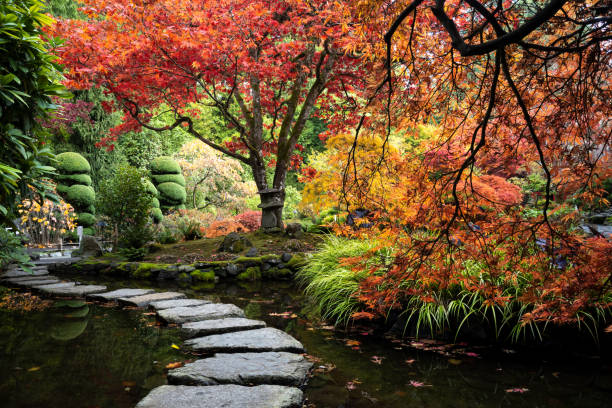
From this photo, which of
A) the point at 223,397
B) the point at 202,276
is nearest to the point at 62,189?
the point at 202,276

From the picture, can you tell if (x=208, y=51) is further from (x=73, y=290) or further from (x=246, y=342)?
(x=246, y=342)

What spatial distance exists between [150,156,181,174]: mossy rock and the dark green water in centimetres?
1139

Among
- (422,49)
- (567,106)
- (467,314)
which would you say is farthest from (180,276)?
(567,106)

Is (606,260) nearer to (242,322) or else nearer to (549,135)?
(549,135)

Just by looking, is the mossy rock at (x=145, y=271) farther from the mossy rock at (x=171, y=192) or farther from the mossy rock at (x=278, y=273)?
the mossy rock at (x=171, y=192)

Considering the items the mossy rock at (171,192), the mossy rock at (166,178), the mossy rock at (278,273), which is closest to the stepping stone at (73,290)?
the mossy rock at (278,273)

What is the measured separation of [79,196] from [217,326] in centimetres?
1116

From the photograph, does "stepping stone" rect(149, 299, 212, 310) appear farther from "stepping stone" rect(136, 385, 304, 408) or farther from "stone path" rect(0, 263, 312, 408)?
"stepping stone" rect(136, 385, 304, 408)

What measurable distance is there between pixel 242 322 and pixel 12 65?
2352 mm

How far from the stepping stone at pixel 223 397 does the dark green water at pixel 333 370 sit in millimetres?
201

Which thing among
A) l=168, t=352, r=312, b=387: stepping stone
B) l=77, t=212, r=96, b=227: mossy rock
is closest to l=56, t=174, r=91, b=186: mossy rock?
l=77, t=212, r=96, b=227: mossy rock

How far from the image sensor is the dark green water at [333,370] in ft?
7.07

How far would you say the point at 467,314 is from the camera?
129 inches

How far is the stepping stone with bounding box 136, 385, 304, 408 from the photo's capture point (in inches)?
72.6
